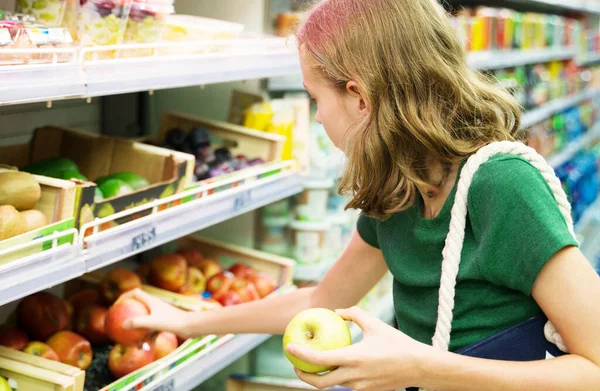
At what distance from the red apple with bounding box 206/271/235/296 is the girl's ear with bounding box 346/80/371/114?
104cm

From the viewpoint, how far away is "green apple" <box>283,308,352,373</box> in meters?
1.28

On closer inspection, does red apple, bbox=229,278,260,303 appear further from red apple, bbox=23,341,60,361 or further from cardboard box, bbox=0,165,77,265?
cardboard box, bbox=0,165,77,265

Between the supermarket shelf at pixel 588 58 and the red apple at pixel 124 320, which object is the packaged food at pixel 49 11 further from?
the supermarket shelf at pixel 588 58

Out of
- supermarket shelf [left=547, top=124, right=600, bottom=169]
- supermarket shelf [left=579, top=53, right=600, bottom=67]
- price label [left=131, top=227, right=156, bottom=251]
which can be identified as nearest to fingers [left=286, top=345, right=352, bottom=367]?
price label [left=131, top=227, right=156, bottom=251]

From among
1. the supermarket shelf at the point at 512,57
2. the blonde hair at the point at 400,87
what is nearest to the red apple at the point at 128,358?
the blonde hair at the point at 400,87

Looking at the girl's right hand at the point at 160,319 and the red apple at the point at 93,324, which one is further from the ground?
the girl's right hand at the point at 160,319

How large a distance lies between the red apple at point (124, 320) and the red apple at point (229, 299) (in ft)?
1.32

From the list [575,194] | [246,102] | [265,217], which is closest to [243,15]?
[246,102]

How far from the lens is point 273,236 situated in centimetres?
274

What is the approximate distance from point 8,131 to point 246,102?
0.79 meters

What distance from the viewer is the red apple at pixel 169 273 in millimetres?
2223

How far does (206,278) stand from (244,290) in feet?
0.52

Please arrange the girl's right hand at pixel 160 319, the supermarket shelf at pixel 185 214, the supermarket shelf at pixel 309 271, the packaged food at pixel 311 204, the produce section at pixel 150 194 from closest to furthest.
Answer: the produce section at pixel 150 194, the supermarket shelf at pixel 185 214, the girl's right hand at pixel 160 319, the supermarket shelf at pixel 309 271, the packaged food at pixel 311 204

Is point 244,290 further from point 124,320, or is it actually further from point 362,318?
point 362,318
